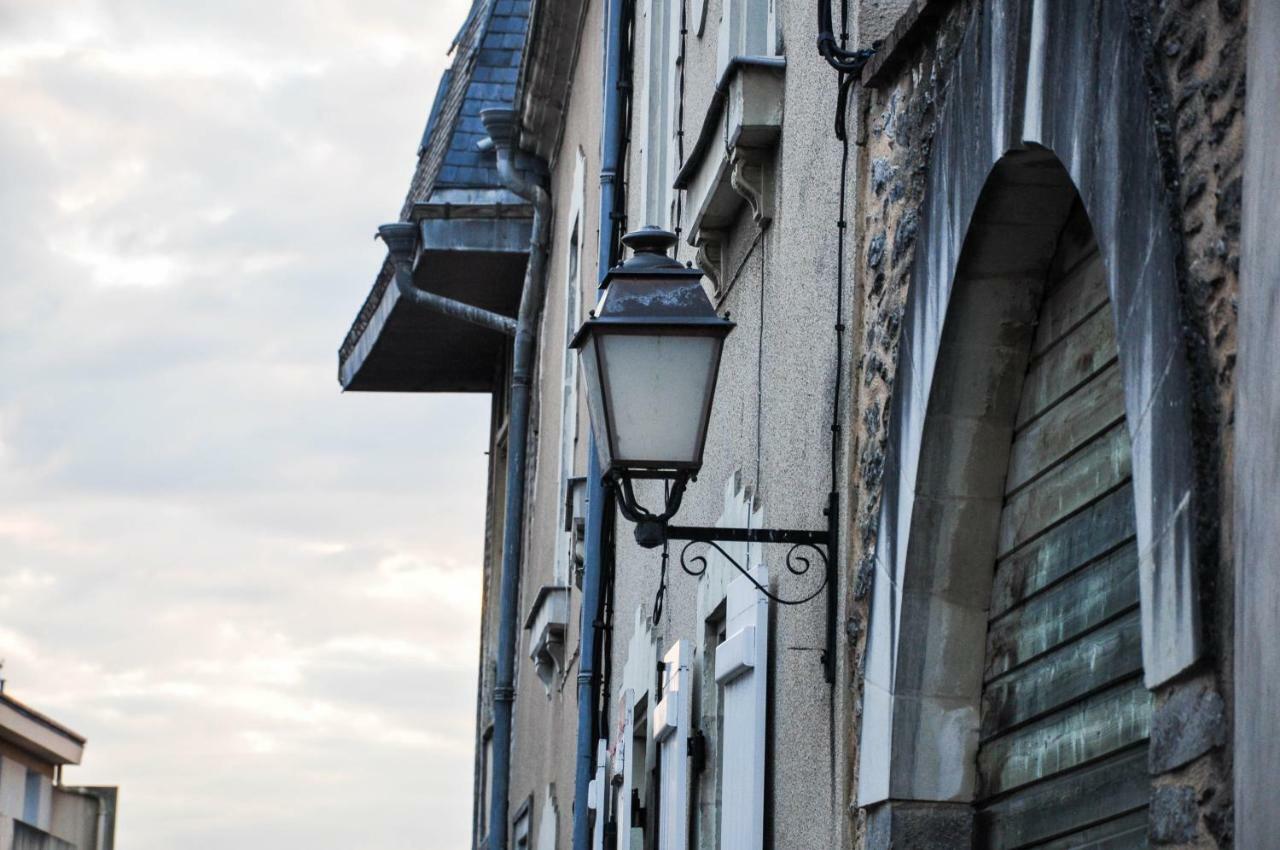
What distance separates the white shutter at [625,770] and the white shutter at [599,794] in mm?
512

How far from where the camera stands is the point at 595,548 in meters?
11.7

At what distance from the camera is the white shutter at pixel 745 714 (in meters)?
6.25

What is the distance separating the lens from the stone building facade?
3.28 metres

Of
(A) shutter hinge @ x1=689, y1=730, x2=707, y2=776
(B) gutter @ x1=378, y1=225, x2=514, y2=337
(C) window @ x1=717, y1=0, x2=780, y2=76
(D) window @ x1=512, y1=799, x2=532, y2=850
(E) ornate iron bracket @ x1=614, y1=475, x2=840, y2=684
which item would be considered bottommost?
(A) shutter hinge @ x1=689, y1=730, x2=707, y2=776

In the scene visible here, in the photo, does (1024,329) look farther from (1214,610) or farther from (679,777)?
(679,777)

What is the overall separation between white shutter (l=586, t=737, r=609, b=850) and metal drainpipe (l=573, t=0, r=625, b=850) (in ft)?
0.24

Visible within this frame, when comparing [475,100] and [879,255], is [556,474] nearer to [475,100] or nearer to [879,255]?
[475,100]

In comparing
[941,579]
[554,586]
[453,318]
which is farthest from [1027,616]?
[453,318]

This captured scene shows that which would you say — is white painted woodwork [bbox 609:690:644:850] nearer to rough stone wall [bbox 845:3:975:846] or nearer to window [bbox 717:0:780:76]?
window [bbox 717:0:780:76]

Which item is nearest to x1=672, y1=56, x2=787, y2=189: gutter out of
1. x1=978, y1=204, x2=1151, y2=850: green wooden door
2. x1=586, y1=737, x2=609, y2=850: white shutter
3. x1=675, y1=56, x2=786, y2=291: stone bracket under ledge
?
x1=675, y1=56, x2=786, y2=291: stone bracket under ledge

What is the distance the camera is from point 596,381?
569 cm

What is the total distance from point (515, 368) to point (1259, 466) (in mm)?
13777

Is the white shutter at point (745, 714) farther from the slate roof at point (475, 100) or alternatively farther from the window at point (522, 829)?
the slate roof at point (475, 100)

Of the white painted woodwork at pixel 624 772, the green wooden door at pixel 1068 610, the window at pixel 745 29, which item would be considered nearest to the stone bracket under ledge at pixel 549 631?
the white painted woodwork at pixel 624 772
